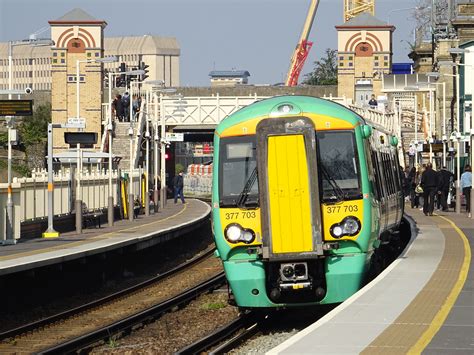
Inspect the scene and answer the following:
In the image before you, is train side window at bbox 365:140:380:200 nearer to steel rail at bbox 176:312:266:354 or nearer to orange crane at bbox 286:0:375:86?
steel rail at bbox 176:312:266:354

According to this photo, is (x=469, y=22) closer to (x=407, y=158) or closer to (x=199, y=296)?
(x=407, y=158)

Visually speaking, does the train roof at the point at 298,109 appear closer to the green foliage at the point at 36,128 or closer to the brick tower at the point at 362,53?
the green foliage at the point at 36,128

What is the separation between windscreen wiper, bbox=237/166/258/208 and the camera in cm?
1855

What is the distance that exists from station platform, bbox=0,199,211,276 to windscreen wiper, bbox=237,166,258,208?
560cm

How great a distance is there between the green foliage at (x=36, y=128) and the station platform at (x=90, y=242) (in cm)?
3701

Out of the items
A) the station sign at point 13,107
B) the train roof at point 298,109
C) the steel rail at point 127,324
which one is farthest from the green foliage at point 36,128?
the train roof at point 298,109

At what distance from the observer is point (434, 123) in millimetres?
83750

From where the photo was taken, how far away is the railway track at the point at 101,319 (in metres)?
18.9

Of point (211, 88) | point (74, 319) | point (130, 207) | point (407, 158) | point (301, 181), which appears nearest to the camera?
point (301, 181)

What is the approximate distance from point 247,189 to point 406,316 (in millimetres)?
4307

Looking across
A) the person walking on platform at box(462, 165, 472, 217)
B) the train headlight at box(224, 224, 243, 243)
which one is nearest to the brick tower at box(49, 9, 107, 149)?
the person walking on platform at box(462, 165, 472, 217)

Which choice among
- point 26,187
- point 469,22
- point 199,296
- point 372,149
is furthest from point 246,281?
point 469,22

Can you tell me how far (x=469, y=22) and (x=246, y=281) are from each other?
5748 cm

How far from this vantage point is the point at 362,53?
83.9 metres
